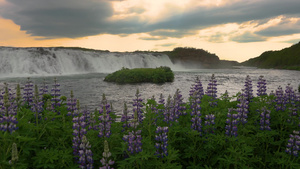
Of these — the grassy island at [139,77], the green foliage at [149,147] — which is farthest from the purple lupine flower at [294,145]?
the grassy island at [139,77]

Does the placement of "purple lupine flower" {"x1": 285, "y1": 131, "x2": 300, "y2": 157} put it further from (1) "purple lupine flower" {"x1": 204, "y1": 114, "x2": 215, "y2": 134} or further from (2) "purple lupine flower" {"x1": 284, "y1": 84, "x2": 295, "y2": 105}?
(2) "purple lupine flower" {"x1": 284, "y1": 84, "x2": 295, "y2": 105}

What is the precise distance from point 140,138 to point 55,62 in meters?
52.9

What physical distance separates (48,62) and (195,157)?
171 ft

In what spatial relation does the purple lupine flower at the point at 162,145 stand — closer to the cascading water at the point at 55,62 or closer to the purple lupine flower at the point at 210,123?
the purple lupine flower at the point at 210,123

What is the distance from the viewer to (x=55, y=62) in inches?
2060

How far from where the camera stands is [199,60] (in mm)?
133250

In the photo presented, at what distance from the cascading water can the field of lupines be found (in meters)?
45.7

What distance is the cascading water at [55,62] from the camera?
47531 millimetres

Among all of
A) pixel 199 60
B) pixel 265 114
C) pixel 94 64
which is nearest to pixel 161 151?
pixel 265 114

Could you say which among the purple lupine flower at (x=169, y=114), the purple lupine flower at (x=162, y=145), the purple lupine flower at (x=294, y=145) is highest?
the purple lupine flower at (x=169, y=114)

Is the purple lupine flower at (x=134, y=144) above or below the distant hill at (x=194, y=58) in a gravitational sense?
below

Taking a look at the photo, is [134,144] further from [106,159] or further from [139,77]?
[139,77]

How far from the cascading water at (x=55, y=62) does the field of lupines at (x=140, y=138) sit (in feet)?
150

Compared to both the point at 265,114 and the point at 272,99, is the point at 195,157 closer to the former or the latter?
the point at 265,114
